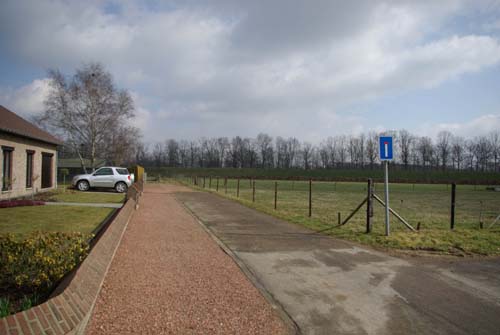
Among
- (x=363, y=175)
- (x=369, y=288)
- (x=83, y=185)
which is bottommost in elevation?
(x=369, y=288)

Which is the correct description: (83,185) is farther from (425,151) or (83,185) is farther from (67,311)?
(425,151)

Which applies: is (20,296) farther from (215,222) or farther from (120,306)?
(215,222)

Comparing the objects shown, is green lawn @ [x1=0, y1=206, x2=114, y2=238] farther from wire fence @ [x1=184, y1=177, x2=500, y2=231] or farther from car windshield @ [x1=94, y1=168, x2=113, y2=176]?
car windshield @ [x1=94, y1=168, x2=113, y2=176]

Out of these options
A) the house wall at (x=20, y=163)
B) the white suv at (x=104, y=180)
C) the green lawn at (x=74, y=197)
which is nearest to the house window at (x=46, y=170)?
the house wall at (x=20, y=163)

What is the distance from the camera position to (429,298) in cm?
431

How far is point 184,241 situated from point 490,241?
289 inches

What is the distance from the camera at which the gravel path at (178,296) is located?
11.2 ft

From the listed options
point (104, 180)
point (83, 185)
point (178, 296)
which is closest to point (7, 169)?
point (83, 185)

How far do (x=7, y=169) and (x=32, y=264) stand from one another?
13.6 metres

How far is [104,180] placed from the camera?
869 inches

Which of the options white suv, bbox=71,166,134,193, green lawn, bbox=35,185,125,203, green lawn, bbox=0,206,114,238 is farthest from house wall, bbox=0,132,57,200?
green lawn, bbox=0,206,114,238

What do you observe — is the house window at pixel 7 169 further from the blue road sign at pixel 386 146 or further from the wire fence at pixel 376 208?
the blue road sign at pixel 386 146

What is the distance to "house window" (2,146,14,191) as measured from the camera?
46.4 feet

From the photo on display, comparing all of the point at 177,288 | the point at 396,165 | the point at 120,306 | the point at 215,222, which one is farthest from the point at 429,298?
the point at 396,165
